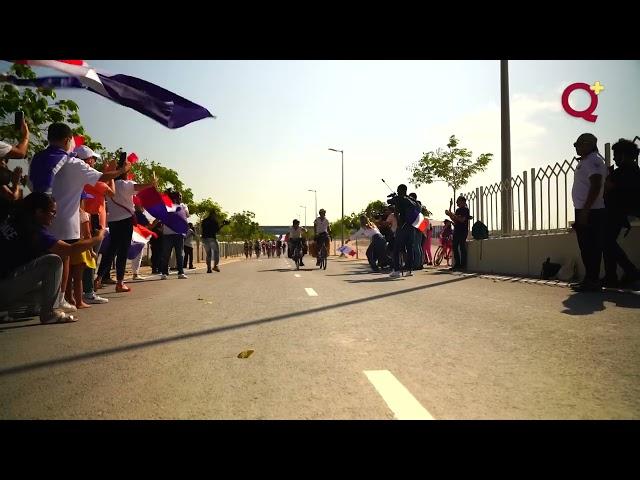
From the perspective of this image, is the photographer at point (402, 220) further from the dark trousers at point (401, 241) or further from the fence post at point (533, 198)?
the fence post at point (533, 198)

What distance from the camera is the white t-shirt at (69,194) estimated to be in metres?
6.42

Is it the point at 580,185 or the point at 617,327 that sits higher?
the point at 580,185

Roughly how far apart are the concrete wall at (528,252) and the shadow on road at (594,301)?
5.20ft

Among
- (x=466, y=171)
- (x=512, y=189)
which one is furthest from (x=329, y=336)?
(x=466, y=171)

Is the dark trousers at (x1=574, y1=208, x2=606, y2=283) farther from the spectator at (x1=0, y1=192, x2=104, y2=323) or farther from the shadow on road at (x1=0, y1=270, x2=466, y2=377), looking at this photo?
the spectator at (x1=0, y1=192, x2=104, y2=323)

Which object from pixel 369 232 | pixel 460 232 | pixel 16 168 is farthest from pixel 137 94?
pixel 369 232

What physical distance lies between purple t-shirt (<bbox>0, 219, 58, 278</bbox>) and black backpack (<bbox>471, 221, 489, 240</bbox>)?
11996mm

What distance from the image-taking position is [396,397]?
2.96 m
